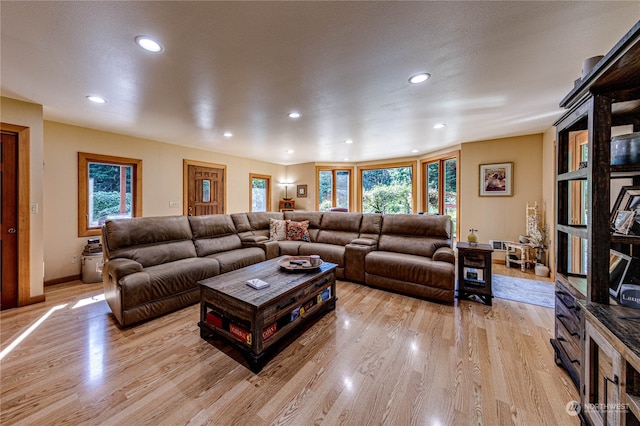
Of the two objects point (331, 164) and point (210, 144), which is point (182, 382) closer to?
point (210, 144)

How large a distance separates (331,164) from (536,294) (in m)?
5.24

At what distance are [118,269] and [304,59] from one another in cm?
271

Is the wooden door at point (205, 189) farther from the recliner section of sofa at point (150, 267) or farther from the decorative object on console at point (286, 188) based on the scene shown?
the decorative object on console at point (286, 188)

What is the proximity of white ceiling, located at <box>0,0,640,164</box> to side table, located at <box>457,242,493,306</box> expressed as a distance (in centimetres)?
175

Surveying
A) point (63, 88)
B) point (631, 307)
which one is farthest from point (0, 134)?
point (631, 307)

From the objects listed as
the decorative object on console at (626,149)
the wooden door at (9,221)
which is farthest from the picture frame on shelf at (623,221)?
the wooden door at (9,221)

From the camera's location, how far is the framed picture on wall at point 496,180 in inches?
171

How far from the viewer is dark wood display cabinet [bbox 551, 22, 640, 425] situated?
3.23ft

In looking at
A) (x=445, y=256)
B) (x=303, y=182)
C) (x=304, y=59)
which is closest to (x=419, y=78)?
(x=304, y=59)

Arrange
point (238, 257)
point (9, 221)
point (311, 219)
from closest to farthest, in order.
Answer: point (9, 221)
point (238, 257)
point (311, 219)

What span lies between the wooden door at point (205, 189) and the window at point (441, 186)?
501cm

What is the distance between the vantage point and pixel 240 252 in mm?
3688

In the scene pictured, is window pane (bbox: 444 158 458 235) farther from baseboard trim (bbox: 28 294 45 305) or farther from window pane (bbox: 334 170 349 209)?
baseboard trim (bbox: 28 294 45 305)

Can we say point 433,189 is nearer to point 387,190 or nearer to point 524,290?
point 387,190
